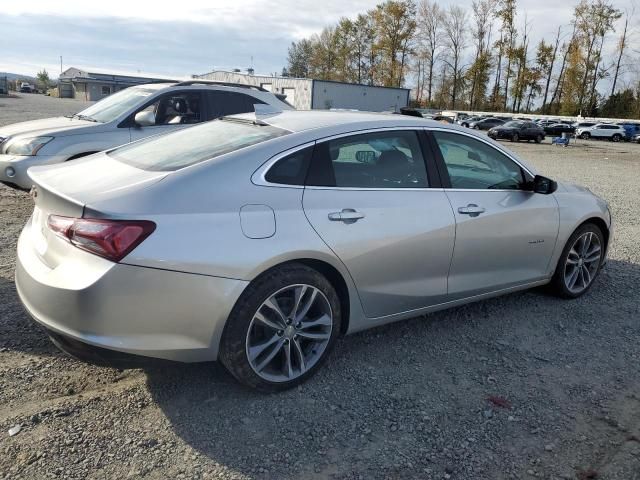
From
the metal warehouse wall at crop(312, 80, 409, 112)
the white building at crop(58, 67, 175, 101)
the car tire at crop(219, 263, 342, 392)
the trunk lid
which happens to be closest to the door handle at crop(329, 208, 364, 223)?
the car tire at crop(219, 263, 342, 392)

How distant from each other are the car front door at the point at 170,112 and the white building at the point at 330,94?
39.5 metres

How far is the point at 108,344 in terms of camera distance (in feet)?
8.61

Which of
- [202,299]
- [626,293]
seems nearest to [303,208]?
[202,299]

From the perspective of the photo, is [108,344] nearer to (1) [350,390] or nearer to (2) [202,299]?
(2) [202,299]

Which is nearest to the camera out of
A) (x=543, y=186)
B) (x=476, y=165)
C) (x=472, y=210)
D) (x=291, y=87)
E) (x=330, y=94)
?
(x=472, y=210)

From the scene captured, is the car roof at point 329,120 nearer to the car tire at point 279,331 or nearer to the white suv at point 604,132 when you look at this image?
the car tire at point 279,331

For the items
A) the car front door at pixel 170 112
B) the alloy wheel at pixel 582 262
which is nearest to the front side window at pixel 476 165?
the alloy wheel at pixel 582 262

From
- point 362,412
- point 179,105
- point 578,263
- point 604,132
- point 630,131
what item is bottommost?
point 604,132

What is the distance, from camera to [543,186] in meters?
4.25

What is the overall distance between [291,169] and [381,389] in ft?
4.63

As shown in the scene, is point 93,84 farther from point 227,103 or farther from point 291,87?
point 227,103

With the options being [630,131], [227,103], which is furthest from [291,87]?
[227,103]

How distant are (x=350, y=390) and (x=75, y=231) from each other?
1757 mm

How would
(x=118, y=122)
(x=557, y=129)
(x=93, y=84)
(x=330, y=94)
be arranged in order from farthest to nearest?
(x=93, y=84) < (x=330, y=94) < (x=557, y=129) < (x=118, y=122)
